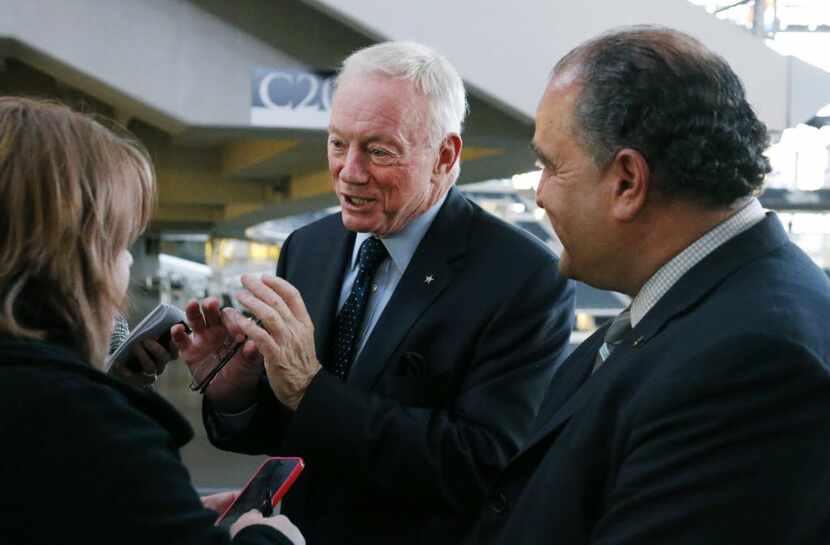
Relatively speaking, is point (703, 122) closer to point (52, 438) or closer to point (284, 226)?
point (52, 438)

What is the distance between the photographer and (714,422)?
1.31 meters

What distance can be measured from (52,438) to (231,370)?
3.55 feet

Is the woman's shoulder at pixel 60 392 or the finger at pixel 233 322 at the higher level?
the woman's shoulder at pixel 60 392

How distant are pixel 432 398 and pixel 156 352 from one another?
1.94 feet

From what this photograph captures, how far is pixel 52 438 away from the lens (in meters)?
1.21

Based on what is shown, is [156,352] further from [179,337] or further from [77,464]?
[77,464]

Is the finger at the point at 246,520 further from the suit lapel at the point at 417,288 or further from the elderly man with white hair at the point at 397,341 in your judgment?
the suit lapel at the point at 417,288

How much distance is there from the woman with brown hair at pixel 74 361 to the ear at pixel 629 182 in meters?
0.67

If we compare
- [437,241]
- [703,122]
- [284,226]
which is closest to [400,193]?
[437,241]

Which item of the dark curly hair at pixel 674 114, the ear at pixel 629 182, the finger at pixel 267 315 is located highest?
the dark curly hair at pixel 674 114

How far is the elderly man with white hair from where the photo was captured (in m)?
2.12

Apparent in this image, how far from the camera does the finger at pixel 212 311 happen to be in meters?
2.18

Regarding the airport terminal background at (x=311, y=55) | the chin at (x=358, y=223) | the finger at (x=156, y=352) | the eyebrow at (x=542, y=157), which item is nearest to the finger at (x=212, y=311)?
the finger at (x=156, y=352)

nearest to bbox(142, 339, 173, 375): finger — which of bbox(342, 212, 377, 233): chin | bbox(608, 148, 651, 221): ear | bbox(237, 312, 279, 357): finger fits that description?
bbox(237, 312, 279, 357): finger
